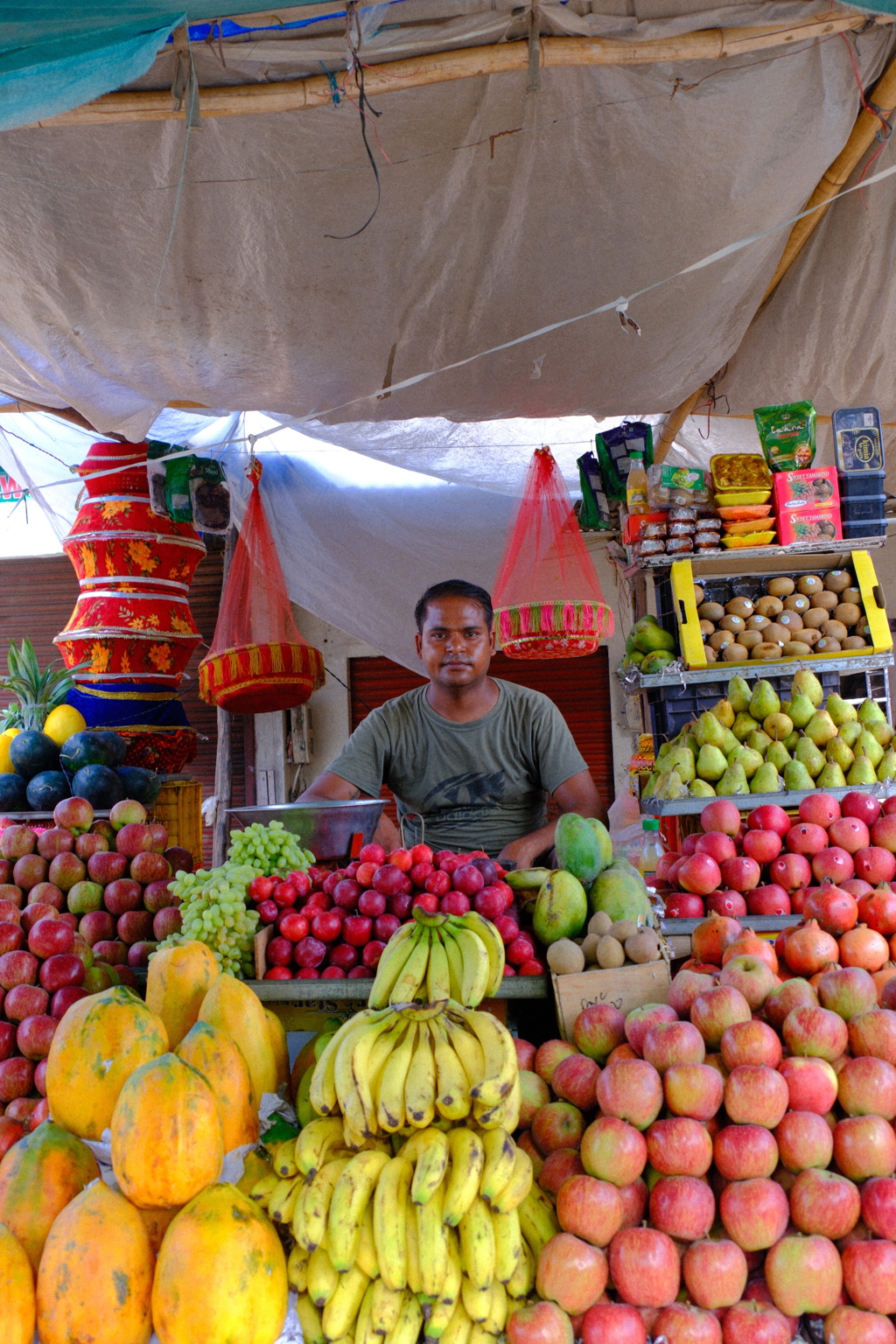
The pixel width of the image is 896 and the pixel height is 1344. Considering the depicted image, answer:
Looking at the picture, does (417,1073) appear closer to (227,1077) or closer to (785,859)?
Result: (227,1077)

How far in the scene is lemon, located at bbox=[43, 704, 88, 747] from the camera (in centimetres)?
380

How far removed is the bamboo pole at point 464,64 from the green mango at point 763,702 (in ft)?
6.78

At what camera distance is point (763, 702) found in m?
3.46

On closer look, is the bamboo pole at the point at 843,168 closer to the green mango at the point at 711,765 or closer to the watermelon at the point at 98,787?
the green mango at the point at 711,765

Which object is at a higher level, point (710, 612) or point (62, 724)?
point (710, 612)

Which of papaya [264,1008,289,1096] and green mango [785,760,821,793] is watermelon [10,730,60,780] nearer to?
papaya [264,1008,289,1096]

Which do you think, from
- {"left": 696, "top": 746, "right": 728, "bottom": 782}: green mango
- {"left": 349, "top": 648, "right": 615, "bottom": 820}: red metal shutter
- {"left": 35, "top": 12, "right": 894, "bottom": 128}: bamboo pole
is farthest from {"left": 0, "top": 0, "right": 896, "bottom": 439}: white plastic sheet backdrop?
{"left": 349, "top": 648, "right": 615, "bottom": 820}: red metal shutter

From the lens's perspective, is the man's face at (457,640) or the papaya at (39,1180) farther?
the man's face at (457,640)

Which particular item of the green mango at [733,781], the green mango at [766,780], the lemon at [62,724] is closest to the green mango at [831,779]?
the green mango at [766,780]

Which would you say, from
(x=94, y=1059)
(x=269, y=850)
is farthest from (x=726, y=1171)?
(x=269, y=850)

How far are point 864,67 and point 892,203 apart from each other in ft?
2.61

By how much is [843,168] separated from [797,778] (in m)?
1.96

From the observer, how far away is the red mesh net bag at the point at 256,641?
4254 mm

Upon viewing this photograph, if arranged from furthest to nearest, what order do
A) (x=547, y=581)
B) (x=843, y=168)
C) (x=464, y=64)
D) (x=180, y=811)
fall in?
(x=547, y=581)
(x=180, y=811)
(x=843, y=168)
(x=464, y=64)
